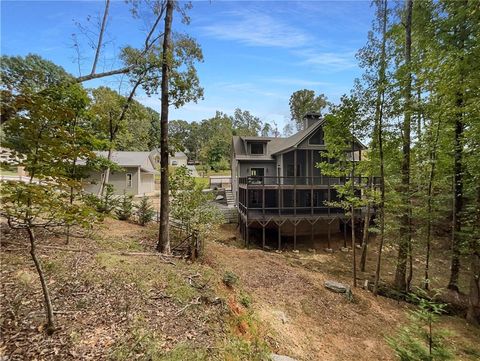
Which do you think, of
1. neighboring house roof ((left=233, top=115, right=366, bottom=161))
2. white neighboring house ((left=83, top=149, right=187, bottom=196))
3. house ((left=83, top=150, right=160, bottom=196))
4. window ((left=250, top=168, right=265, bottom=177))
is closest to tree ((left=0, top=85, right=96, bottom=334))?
neighboring house roof ((left=233, top=115, right=366, bottom=161))

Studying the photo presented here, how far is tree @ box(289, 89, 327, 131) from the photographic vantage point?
1581 inches

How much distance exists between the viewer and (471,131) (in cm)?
696

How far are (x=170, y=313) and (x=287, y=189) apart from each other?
13.8 metres

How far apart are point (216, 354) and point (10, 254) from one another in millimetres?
4982

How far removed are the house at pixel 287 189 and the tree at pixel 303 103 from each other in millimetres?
19993

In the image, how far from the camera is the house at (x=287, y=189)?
15.8 m

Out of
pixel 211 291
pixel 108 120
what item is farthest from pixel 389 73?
pixel 108 120

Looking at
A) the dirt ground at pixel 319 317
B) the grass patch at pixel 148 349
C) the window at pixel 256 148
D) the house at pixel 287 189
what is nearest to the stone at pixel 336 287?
the dirt ground at pixel 319 317

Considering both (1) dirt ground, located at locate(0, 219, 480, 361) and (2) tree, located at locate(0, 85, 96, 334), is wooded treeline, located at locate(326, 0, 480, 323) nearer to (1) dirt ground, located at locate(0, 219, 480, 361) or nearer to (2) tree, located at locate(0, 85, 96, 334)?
(1) dirt ground, located at locate(0, 219, 480, 361)

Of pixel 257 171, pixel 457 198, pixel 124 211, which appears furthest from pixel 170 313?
pixel 257 171

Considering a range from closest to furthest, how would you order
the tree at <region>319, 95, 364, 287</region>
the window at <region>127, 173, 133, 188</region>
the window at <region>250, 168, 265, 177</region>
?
the tree at <region>319, 95, 364, 287</region> < the window at <region>250, 168, 265, 177</region> < the window at <region>127, 173, 133, 188</region>

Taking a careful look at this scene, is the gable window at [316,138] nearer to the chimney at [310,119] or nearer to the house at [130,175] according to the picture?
the chimney at [310,119]

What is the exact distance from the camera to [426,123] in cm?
884

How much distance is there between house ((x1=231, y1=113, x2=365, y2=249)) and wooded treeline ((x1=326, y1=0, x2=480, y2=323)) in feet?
12.9
